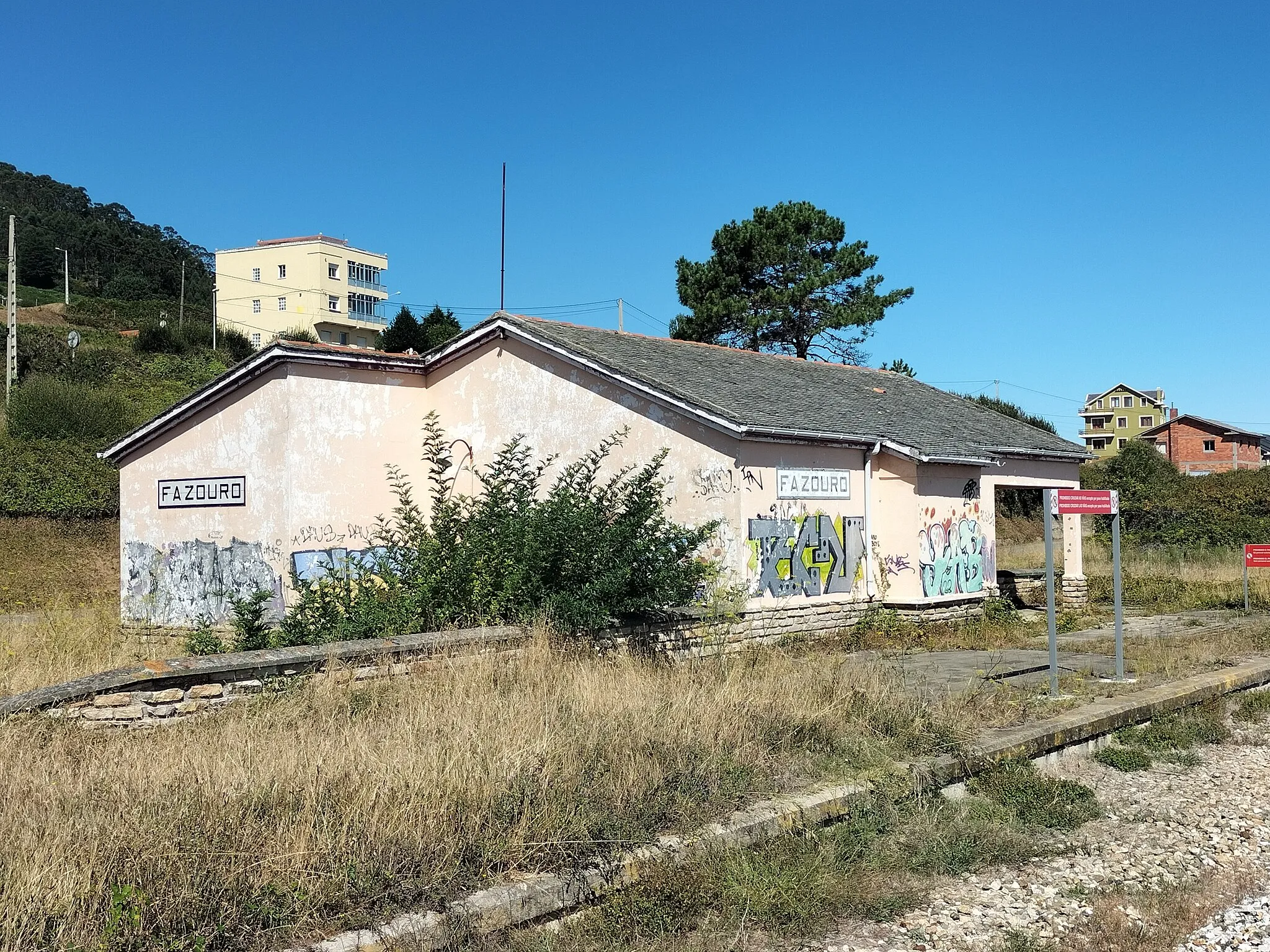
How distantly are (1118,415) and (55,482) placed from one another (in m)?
97.3

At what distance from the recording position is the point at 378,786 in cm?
528

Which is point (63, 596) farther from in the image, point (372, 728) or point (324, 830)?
point (324, 830)

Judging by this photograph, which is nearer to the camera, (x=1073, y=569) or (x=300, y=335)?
(x=1073, y=569)

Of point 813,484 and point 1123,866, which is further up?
point 813,484

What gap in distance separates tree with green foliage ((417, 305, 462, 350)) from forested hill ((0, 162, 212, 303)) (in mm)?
30272

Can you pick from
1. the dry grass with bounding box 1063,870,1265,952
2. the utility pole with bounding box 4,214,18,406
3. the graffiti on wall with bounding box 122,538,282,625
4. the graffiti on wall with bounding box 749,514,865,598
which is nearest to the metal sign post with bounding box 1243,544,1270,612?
the graffiti on wall with bounding box 749,514,865,598

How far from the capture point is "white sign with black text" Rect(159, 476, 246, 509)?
16000 millimetres

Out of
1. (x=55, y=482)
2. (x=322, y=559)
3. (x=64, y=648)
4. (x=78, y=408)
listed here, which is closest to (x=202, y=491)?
(x=322, y=559)

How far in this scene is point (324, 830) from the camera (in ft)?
15.9

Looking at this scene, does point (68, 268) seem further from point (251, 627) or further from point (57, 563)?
point (251, 627)

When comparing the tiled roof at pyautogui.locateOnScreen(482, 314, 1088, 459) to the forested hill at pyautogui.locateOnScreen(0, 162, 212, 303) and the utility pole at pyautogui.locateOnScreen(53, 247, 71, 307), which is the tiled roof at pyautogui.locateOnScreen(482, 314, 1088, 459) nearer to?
the utility pole at pyautogui.locateOnScreen(53, 247, 71, 307)

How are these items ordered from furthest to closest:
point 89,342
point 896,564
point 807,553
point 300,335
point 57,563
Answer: point 300,335
point 89,342
point 57,563
point 896,564
point 807,553

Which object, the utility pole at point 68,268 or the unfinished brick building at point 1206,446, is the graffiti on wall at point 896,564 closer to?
the utility pole at point 68,268

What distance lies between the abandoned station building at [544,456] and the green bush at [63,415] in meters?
14.6
